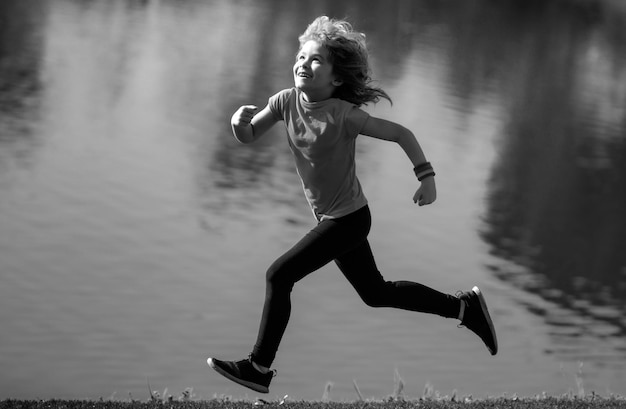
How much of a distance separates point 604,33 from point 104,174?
33.9 meters

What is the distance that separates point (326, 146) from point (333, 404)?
1.68 metres

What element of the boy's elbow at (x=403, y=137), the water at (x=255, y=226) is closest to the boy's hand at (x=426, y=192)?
the boy's elbow at (x=403, y=137)

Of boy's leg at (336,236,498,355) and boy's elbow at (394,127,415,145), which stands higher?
boy's elbow at (394,127,415,145)

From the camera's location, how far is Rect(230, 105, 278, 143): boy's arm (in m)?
6.02

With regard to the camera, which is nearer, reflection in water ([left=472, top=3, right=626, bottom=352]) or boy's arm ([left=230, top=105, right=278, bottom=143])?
boy's arm ([left=230, top=105, right=278, bottom=143])

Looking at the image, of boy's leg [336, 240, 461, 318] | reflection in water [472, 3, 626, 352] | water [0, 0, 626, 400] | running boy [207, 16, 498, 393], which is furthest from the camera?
reflection in water [472, 3, 626, 352]

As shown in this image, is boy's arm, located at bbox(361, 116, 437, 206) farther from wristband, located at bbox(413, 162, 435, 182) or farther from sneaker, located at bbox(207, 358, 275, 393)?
sneaker, located at bbox(207, 358, 275, 393)

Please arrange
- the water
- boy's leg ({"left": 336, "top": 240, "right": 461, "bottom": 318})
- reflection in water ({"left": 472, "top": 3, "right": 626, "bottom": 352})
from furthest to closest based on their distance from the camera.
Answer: reflection in water ({"left": 472, "top": 3, "right": 626, "bottom": 352}), the water, boy's leg ({"left": 336, "top": 240, "right": 461, "bottom": 318})

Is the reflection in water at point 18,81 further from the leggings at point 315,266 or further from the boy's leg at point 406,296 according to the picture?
the leggings at point 315,266

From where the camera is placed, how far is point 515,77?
35.4m

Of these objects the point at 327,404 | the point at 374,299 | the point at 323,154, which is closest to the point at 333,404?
the point at 327,404

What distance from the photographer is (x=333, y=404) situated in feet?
22.2

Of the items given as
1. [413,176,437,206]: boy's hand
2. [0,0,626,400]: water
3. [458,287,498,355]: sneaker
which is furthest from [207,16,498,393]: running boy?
[0,0,626,400]: water

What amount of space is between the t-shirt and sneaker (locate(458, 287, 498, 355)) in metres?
1.14
